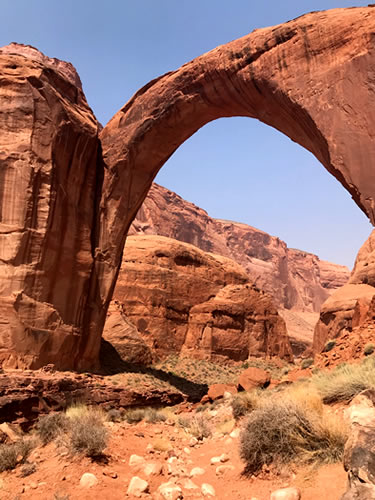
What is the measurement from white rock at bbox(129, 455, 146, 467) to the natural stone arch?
6041 mm

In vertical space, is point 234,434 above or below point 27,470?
above

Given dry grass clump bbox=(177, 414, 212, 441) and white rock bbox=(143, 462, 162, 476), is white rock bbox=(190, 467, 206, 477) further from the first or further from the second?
dry grass clump bbox=(177, 414, 212, 441)

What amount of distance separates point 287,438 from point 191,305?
23691 millimetres

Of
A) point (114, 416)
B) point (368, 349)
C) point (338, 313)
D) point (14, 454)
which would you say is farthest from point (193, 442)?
point (338, 313)

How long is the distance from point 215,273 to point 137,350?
1116 centimetres

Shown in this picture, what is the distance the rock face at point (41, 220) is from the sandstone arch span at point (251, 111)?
1.04 feet

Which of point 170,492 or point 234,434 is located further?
point 234,434

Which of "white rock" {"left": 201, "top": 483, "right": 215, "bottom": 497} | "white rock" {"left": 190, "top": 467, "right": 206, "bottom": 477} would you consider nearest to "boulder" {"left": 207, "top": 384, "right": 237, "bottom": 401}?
"white rock" {"left": 190, "top": 467, "right": 206, "bottom": 477}

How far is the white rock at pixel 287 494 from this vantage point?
14.5 feet

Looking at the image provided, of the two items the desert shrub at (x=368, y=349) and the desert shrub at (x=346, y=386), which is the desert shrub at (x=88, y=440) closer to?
the desert shrub at (x=346, y=386)

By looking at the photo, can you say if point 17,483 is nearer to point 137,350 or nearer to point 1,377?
point 1,377

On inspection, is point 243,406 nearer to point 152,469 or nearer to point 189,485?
point 152,469

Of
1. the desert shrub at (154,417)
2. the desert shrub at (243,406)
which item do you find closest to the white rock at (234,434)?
the desert shrub at (243,406)

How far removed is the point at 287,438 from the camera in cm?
537
